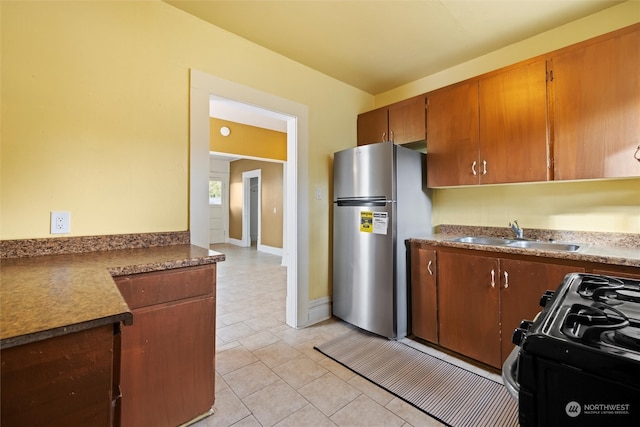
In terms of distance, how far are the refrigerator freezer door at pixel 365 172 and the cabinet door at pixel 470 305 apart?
0.71 m

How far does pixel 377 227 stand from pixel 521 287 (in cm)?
104

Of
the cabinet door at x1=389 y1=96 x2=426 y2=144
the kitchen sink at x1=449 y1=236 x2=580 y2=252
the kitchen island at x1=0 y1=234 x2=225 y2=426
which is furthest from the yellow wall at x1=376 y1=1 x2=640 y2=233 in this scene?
the kitchen island at x1=0 y1=234 x2=225 y2=426

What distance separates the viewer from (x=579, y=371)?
1.80ft

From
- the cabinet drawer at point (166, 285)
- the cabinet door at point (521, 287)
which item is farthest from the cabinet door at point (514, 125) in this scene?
the cabinet drawer at point (166, 285)

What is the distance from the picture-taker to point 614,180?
1.83 meters

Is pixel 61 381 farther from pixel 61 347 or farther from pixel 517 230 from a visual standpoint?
pixel 517 230

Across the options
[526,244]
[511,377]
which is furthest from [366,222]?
[511,377]

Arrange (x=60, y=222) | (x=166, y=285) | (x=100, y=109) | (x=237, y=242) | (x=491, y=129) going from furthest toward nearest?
(x=237, y=242), (x=491, y=129), (x=100, y=109), (x=60, y=222), (x=166, y=285)

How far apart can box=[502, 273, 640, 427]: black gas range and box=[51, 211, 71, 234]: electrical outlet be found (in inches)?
79.5

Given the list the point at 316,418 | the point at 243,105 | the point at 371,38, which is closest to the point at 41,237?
the point at 243,105

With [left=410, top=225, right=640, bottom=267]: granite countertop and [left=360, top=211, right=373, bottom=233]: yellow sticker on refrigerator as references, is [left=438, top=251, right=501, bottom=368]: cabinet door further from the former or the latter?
[left=360, top=211, right=373, bottom=233]: yellow sticker on refrigerator

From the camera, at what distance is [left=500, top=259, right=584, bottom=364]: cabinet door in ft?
5.31

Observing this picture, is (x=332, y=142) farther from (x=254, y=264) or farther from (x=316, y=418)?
(x=254, y=264)

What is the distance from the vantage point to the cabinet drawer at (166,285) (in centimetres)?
121
